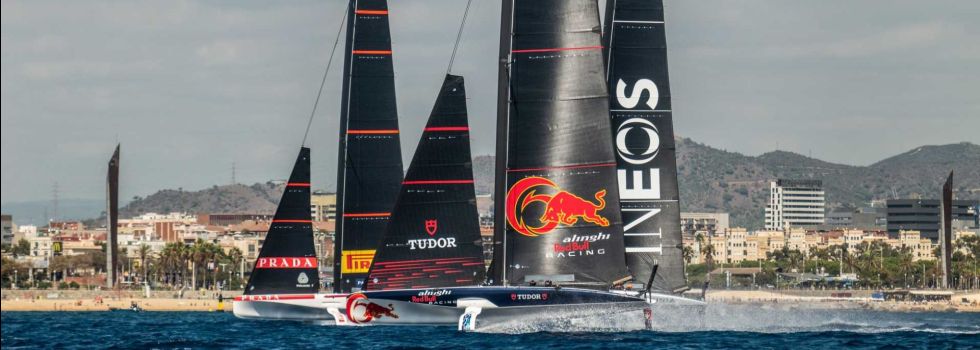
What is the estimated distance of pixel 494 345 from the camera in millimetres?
31125

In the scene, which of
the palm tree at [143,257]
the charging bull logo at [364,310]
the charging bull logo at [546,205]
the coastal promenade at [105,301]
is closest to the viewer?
the charging bull logo at [546,205]

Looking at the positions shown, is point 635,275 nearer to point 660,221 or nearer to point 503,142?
point 660,221

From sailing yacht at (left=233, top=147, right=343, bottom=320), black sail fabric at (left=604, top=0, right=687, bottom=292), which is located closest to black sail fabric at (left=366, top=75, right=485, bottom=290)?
black sail fabric at (left=604, top=0, right=687, bottom=292)

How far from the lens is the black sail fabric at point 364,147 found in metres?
46.5

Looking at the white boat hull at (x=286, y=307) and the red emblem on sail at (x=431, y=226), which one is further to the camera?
the white boat hull at (x=286, y=307)

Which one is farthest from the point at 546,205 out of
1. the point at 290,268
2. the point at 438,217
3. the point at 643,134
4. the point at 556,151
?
the point at 290,268

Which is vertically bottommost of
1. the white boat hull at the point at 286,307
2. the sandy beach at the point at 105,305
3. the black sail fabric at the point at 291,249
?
the sandy beach at the point at 105,305

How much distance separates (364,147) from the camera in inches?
1837

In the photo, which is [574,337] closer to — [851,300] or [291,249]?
[291,249]

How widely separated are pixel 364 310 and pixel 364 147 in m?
11.4

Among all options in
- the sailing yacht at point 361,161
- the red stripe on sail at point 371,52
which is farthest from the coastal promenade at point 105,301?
the red stripe on sail at point 371,52

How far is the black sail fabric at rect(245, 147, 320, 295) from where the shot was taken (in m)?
47.9

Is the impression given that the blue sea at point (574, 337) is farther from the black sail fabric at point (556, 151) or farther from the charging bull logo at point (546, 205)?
the charging bull logo at point (546, 205)

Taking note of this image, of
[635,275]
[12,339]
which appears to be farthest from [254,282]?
[635,275]
